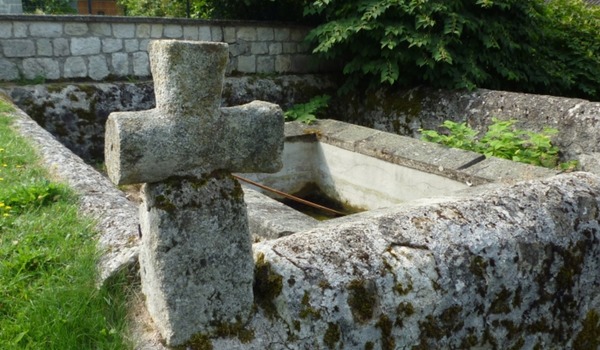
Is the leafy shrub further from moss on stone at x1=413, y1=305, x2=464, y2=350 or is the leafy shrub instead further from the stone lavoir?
moss on stone at x1=413, y1=305, x2=464, y2=350

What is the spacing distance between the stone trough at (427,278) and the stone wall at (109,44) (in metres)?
4.25

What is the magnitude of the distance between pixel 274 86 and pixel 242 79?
1.42 feet

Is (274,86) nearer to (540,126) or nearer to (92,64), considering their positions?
(92,64)

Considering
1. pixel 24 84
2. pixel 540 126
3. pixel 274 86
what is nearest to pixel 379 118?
pixel 274 86

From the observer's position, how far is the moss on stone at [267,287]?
1.75 metres

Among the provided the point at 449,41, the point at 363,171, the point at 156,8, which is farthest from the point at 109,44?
the point at 156,8

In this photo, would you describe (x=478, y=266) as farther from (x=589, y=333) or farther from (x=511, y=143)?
(x=511, y=143)

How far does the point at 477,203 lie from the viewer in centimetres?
218

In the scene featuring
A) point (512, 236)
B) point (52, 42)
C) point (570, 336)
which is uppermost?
point (52, 42)

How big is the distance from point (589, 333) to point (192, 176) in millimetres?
1681

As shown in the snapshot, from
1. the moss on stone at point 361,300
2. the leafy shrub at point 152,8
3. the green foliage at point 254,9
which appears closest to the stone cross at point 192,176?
the moss on stone at point 361,300

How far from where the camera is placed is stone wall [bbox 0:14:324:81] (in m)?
6.16

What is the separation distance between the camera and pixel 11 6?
11055mm

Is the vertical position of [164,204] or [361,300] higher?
[164,204]
